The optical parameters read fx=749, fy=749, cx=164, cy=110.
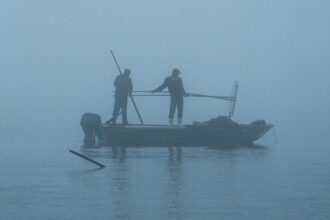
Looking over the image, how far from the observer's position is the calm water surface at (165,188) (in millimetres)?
8992

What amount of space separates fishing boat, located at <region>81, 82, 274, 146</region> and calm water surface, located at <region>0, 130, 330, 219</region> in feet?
17.2

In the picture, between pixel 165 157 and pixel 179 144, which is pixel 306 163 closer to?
pixel 165 157

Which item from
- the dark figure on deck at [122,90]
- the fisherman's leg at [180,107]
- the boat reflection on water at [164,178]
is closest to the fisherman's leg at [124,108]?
the dark figure on deck at [122,90]

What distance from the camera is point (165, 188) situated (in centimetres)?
1112

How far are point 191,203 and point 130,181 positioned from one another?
2577mm

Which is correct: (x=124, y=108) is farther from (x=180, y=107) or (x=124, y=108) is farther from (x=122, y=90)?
(x=180, y=107)

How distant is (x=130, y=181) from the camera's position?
1209 centimetres

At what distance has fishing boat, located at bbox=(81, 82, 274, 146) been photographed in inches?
913

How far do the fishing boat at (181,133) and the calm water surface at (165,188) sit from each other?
523 cm

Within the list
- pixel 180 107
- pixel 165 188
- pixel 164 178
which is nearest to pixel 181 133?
pixel 180 107

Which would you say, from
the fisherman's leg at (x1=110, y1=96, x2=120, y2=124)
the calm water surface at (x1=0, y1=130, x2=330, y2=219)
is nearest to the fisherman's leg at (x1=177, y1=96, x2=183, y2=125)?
the fisherman's leg at (x1=110, y1=96, x2=120, y2=124)

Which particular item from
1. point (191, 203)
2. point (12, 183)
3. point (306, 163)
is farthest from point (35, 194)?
point (306, 163)

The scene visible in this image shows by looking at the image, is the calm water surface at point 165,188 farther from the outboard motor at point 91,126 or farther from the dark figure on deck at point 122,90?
the outboard motor at point 91,126

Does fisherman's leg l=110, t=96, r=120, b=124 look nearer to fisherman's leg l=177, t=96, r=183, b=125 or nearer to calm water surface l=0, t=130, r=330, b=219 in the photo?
fisherman's leg l=177, t=96, r=183, b=125
